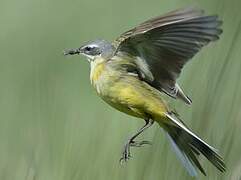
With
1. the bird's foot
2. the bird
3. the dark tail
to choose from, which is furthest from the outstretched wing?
the bird's foot

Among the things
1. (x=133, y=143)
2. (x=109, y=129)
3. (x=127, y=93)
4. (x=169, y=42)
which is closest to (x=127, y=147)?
(x=133, y=143)

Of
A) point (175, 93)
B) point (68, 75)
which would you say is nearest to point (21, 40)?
point (68, 75)

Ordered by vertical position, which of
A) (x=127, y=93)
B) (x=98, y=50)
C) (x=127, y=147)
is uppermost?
(x=98, y=50)

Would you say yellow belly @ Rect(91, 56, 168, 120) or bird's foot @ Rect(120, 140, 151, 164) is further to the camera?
yellow belly @ Rect(91, 56, 168, 120)

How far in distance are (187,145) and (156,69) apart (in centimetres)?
35

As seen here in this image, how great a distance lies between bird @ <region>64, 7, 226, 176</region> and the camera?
3.67m

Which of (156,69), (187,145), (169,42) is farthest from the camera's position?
(156,69)

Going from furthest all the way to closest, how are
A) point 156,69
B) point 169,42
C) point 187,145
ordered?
point 156,69
point 187,145
point 169,42

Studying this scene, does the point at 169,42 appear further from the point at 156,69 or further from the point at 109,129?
the point at 109,129

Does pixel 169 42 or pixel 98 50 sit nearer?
pixel 169 42

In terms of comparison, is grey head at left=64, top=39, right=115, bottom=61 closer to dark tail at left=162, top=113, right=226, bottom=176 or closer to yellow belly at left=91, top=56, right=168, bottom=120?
yellow belly at left=91, top=56, right=168, bottom=120

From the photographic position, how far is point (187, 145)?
4.01 meters

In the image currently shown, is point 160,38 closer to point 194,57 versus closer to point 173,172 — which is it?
point 194,57

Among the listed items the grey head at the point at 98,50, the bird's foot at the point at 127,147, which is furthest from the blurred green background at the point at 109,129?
the grey head at the point at 98,50
